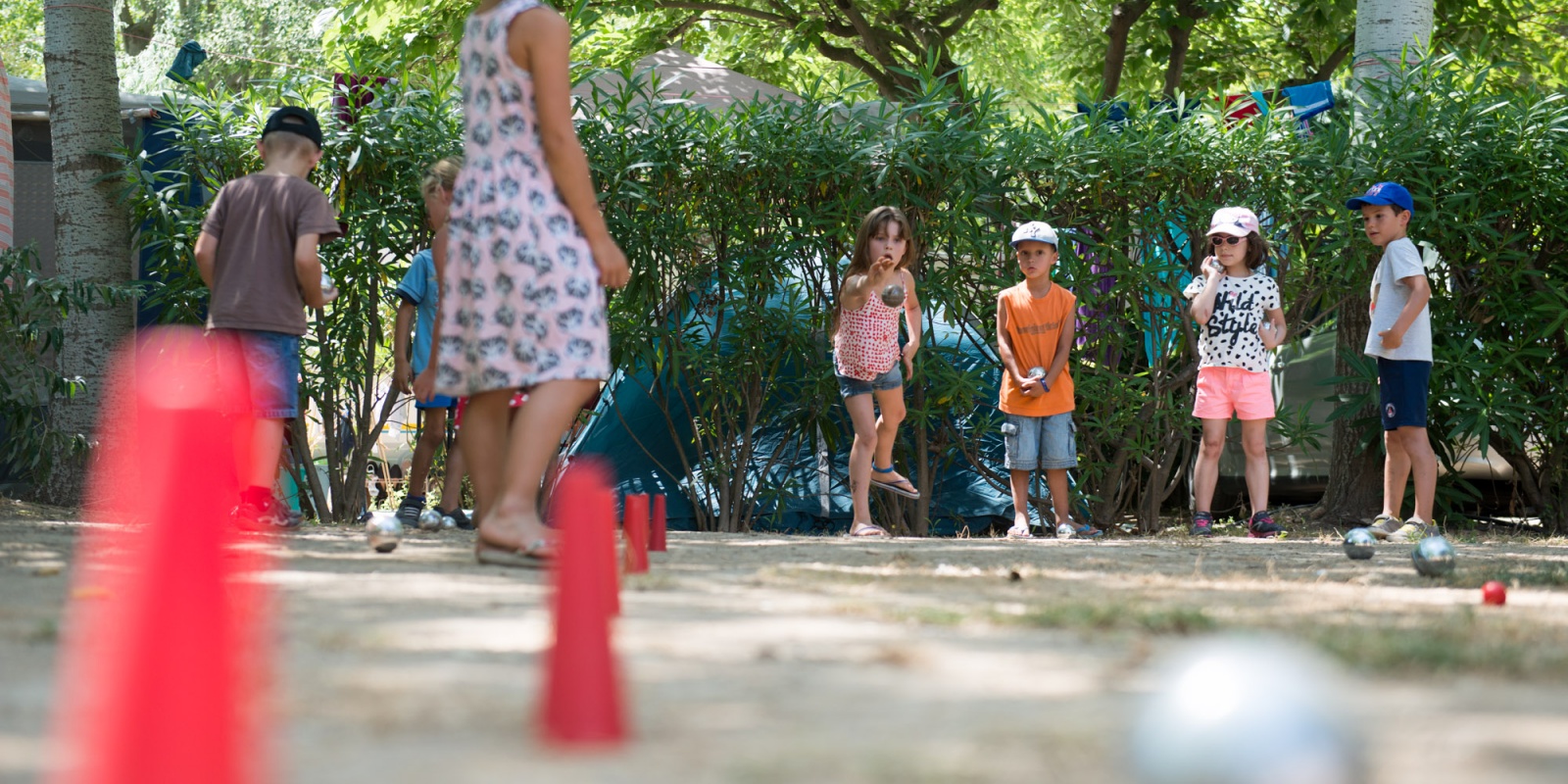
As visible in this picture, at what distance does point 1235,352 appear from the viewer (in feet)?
22.0

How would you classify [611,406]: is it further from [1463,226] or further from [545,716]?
[545,716]

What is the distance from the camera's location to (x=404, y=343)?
619cm

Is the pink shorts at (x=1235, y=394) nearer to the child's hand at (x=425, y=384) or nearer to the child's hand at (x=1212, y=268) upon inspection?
the child's hand at (x=1212, y=268)

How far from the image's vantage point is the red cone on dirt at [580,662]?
1915 mm

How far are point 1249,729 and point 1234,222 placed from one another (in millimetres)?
5625

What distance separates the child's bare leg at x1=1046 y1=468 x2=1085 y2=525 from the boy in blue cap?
1.34 meters

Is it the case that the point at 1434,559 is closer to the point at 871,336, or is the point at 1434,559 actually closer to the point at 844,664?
the point at 844,664

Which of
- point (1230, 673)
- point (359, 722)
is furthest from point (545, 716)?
A: point (1230, 673)

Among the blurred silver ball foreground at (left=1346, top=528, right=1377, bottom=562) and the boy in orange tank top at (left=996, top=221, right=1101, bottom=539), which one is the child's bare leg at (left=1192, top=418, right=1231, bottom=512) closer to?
the boy in orange tank top at (left=996, top=221, right=1101, bottom=539)

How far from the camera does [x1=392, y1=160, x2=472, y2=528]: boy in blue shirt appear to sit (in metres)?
6.07

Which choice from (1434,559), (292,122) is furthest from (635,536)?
(292,122)

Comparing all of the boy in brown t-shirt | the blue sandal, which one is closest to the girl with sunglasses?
the blue sandal

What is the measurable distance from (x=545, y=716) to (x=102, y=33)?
20.5ft

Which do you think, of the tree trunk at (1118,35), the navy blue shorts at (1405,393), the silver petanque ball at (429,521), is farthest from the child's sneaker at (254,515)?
the tree trunk at (1118,35)
